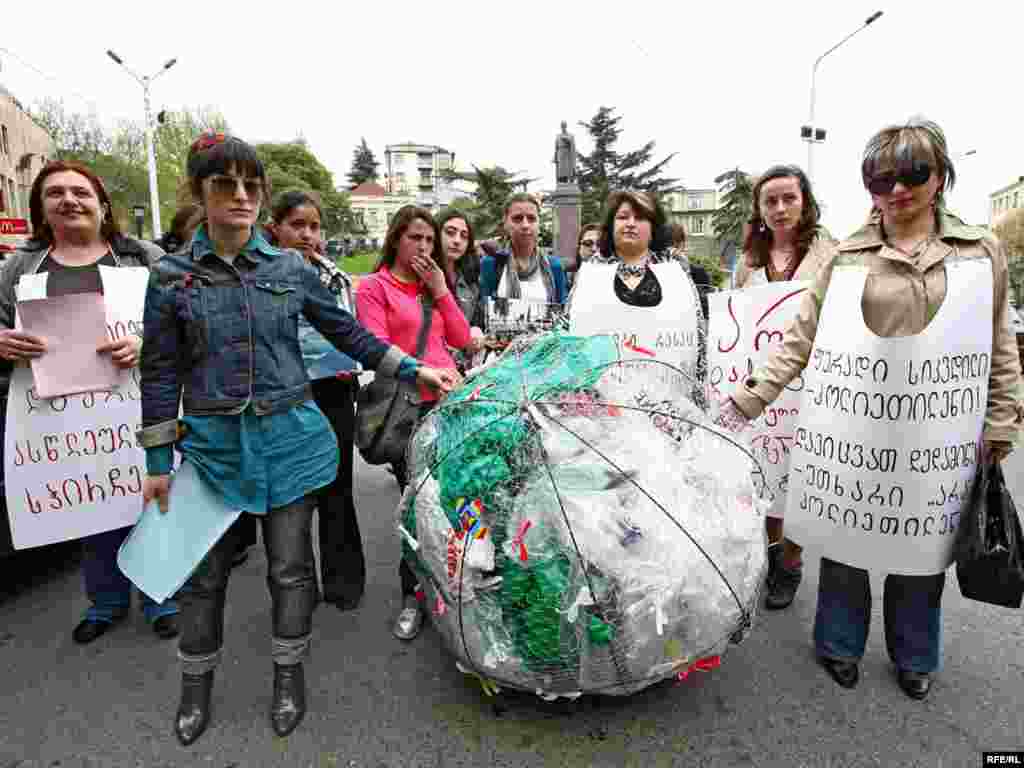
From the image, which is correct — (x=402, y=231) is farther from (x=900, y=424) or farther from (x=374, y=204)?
(x=374, y=204)

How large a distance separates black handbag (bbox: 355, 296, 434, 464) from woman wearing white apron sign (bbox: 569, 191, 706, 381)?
3.00ft

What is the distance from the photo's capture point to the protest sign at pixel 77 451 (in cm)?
258

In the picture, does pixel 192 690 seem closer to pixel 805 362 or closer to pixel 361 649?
pixel 361 649

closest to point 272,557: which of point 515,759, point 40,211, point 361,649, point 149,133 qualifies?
point 361,649

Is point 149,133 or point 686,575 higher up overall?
point 149,133

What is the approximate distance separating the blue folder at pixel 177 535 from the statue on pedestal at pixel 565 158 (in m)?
12.3

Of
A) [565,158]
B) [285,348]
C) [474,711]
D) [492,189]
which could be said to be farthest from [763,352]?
[492,189]

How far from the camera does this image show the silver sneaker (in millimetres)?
2801

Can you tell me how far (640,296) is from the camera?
3111mm

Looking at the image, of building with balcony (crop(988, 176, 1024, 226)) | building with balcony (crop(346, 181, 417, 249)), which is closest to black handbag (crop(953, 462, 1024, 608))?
building with balcony (crop(346, 181, 417, 249))

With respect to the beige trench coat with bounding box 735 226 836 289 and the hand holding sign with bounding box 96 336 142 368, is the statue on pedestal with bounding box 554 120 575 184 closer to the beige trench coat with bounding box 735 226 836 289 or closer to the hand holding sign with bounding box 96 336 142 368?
the beige trench coat with bounding box 735 226 836 289

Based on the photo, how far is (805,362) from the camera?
2547 mm

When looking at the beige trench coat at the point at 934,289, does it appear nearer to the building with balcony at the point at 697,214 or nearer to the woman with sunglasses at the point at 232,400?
the woman with sunglasses at the point at 232,400

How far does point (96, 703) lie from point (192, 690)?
19.8 inches
